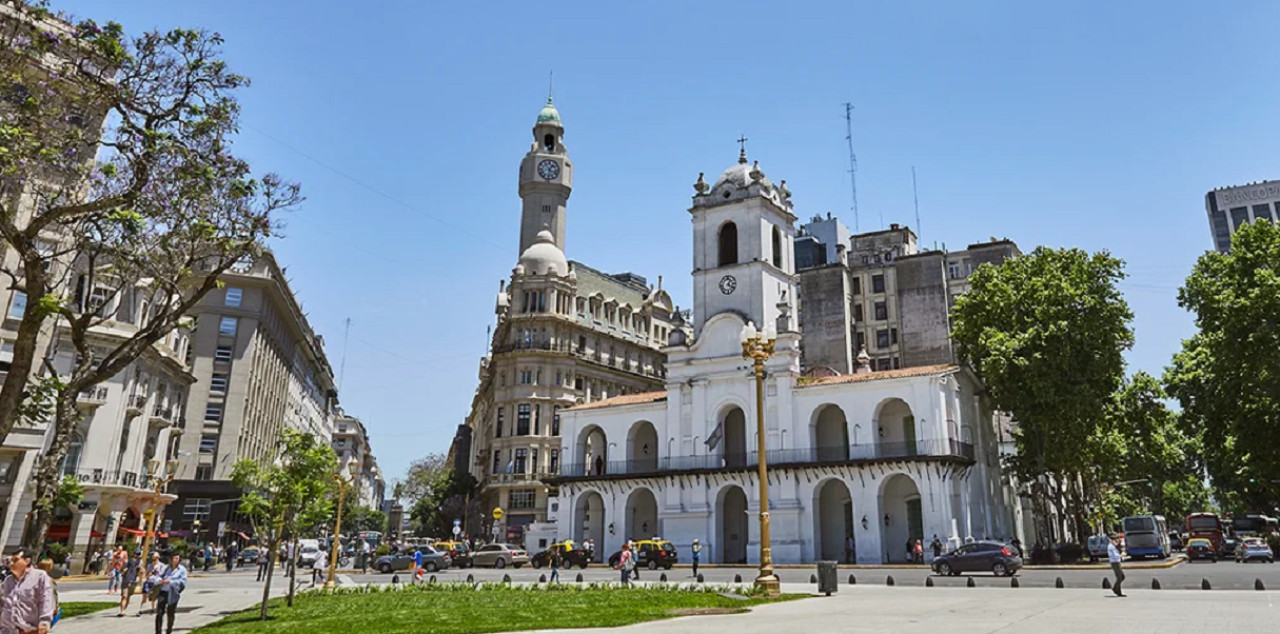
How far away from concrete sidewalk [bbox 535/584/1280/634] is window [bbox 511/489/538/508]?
4418 cm

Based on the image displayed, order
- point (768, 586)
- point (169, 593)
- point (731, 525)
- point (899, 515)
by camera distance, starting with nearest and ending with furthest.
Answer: point (169, 593) → point (768, 586) → point (899, 515) → point (731, 525)

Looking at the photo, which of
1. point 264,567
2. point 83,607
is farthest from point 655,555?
point 83,607

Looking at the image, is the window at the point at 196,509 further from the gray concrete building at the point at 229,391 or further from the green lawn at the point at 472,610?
the green lawn at the point at 472,610

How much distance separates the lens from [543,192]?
7812cm

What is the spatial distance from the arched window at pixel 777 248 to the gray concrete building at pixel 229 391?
31.3 m

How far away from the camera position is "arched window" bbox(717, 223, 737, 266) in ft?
158

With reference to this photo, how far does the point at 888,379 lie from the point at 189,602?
30.9 metres

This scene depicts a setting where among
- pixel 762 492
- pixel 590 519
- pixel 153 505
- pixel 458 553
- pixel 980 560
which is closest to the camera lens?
pixel 762 492

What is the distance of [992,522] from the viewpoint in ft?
143

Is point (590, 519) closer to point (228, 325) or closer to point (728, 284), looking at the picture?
point (728, 284)

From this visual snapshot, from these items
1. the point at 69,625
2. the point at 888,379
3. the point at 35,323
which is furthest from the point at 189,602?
the point at 888,379

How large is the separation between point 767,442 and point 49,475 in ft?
103

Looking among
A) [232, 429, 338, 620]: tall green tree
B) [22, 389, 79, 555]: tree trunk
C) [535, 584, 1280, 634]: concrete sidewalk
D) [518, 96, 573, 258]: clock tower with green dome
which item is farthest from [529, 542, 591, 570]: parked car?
[518, 96, 573, 258]: clock tower with green dome

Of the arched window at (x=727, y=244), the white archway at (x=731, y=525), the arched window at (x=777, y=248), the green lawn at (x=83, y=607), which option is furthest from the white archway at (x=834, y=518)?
the green lawn at (x=83, y=607)
